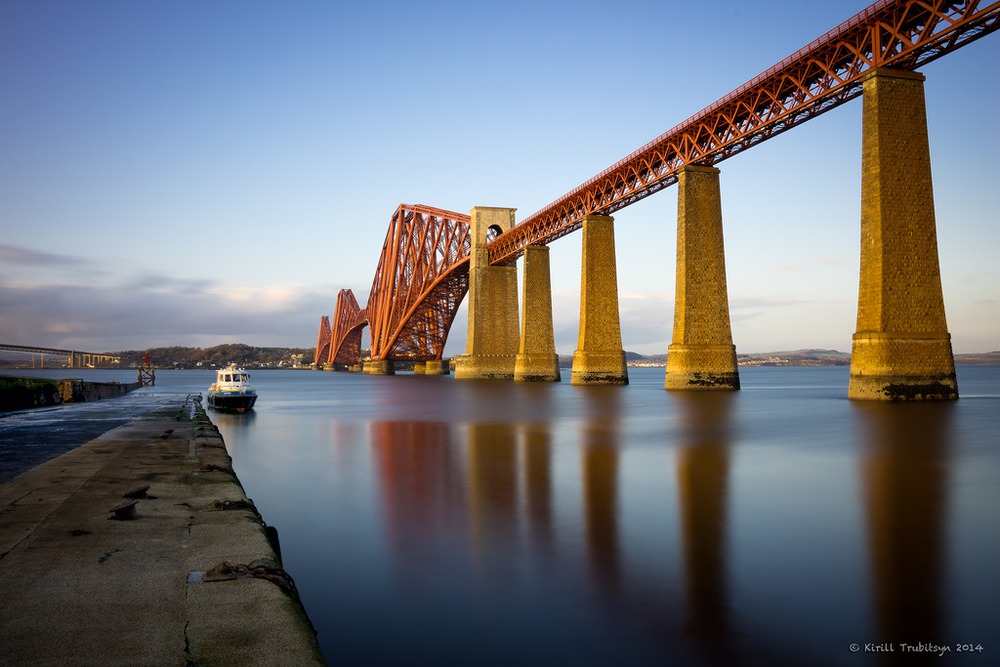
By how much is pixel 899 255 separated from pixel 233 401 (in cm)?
2937

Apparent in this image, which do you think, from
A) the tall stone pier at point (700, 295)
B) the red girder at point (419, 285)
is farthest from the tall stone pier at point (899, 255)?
the red girder at point (419, 285)

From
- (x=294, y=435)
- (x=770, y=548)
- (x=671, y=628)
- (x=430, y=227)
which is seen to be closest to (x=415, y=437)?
(x=294, y=435)

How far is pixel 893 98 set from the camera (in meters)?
25.1

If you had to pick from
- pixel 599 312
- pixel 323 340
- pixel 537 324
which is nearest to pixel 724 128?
pixel 599 312

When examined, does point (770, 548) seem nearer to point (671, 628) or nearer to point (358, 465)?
point (671, 628)

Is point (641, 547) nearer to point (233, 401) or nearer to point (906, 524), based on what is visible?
point (906, 524)

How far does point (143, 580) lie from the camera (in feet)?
15.4

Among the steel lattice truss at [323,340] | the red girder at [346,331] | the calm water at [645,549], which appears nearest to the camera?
the calm water at [645,549]

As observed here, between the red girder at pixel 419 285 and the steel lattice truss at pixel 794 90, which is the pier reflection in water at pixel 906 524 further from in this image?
the red girder at pixel 419 285

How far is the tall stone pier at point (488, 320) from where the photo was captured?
218ft

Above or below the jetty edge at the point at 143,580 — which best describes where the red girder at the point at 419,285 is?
above

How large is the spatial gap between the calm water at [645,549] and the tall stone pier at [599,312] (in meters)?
28.6

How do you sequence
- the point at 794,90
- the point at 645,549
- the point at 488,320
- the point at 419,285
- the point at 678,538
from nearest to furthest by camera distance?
the point at 645,549 < the point at 678,538 < the point at 794,90 < the point at 488,320 < the point at 419,285

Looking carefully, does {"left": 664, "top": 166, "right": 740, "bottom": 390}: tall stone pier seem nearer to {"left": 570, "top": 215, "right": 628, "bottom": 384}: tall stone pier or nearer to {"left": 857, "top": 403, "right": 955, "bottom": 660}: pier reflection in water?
{"left": 570, "top": 215, "right": 628, "bottom": 384}: tall stone pier
